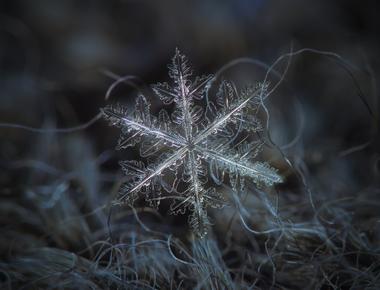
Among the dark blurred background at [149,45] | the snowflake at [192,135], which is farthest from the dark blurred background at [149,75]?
the snowflake at [192,135]

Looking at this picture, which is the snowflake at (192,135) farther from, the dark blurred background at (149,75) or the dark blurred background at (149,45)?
the dark blurred background at (149,45)

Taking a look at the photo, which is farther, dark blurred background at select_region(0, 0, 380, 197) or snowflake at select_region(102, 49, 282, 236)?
dark blurred background at select_region(0, 0, 380, 197)

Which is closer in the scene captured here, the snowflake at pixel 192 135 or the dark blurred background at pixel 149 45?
the snowflake at pixel 192 135

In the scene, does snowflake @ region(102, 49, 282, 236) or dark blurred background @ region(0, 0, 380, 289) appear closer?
snowflake @ region(102, 49, 282, 236)

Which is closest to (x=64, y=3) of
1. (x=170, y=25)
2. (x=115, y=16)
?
(x=115, y=16)

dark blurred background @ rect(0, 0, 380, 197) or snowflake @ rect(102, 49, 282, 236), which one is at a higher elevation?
dark blurred background @ rect(0, 0, 380, 197)

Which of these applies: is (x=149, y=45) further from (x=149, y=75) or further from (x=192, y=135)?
(x=192, y=135)

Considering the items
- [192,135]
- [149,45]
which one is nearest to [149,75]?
[149,45]

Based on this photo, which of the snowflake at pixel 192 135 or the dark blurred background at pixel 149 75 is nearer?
the snowflake at pixel 192 135

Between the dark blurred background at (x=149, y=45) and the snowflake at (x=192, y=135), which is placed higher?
the dark blurred background at (x=149, y=45)

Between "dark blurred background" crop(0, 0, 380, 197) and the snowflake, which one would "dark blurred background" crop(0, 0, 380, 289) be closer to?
"dark blurred background" crop(0, 0, 380, 197)

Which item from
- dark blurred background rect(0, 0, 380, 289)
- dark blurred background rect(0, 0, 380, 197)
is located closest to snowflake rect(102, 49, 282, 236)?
dark blurred background rect(0, 0, 380, 289)
